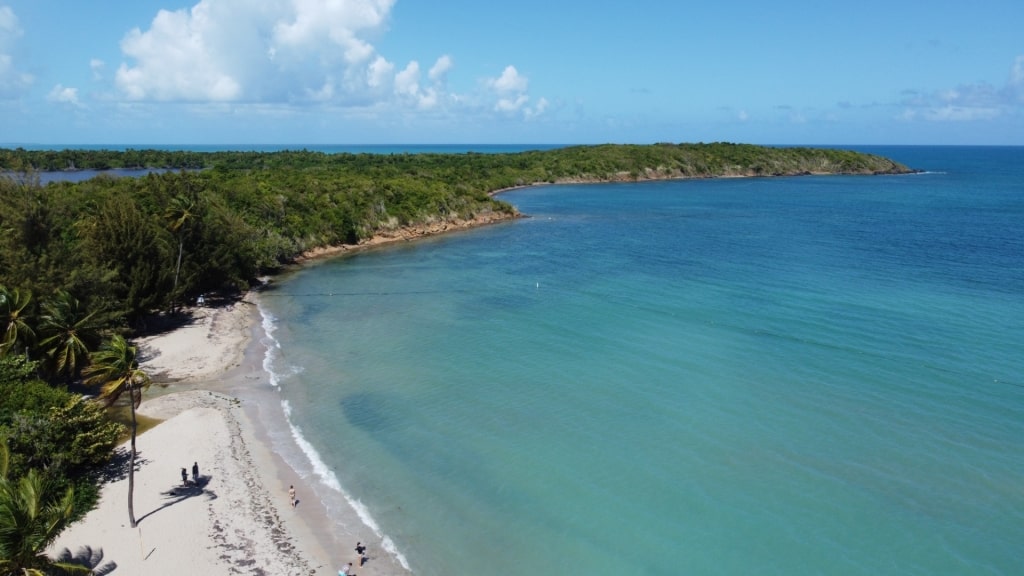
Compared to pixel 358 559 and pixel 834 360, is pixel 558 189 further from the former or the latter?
pixel 358 559

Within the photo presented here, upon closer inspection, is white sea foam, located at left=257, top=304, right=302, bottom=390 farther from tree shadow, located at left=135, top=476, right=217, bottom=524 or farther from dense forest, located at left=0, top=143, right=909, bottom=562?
tree shadow, located at left=135, top=476, right=217, bottom=524

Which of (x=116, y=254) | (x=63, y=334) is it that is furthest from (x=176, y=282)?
(x=63, y=334)

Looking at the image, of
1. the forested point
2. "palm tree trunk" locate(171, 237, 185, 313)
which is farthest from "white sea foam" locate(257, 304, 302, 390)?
the forested point

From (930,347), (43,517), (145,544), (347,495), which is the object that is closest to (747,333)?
(930,347)

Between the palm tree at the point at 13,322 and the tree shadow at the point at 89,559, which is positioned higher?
the palm tree at the point at 13,322

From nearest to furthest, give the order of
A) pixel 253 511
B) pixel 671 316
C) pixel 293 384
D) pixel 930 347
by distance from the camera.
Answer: pixel 253 511 → pixel 293 384 → pixel 930 347 → pixel 671 316

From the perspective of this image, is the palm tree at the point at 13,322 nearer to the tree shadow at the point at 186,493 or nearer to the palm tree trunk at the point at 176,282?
the tree shadow at the point at 186,493

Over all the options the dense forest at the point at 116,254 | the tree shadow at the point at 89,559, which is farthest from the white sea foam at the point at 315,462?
the tree shadow at the point at 89,559
